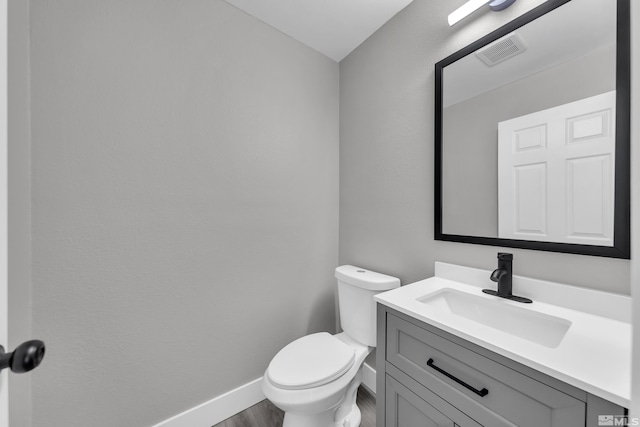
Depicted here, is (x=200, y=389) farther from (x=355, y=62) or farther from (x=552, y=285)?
(x=355, y=62)

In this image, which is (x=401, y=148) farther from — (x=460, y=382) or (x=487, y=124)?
(x=460, y=382)

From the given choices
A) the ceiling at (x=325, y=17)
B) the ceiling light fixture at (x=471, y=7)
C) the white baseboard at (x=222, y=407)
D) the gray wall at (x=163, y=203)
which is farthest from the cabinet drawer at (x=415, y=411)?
the ceiling at (x=325, y=17)

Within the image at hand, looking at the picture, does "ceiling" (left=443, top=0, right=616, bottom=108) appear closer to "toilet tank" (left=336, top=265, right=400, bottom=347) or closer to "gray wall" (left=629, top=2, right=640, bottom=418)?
"gray wall" (left=629, top=2, right=640, bottom=418)

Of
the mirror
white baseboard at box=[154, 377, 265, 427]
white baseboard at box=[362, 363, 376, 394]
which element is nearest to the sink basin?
the mirror

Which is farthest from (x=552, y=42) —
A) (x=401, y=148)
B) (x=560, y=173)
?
(x=401, y=148)

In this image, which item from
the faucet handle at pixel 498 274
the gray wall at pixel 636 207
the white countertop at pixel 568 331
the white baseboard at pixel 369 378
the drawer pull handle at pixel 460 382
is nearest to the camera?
the gray wall at pixel 636 207

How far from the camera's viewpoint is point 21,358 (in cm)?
40

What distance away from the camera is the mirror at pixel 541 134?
815 millimetres

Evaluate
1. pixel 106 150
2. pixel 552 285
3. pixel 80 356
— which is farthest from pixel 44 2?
pixel 552 285

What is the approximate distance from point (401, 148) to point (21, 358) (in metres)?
1.59

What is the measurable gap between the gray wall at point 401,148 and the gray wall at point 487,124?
0.10 meters

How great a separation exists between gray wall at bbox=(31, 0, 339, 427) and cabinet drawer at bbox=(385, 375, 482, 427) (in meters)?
0.87

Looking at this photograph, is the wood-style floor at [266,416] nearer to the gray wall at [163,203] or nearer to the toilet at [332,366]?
the toilet at [332,366]

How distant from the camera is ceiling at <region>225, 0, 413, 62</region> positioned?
1.42 metres
